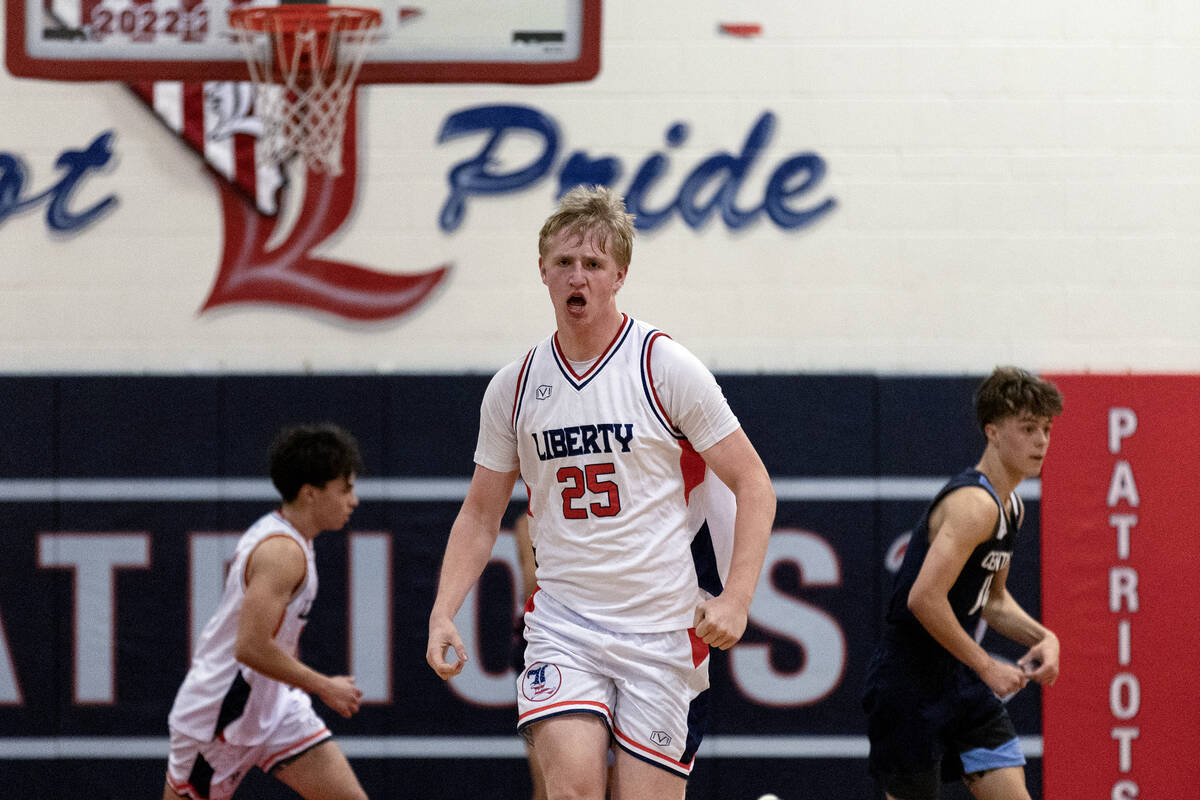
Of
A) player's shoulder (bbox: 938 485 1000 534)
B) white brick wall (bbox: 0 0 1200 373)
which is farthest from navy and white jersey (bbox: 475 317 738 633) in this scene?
white brick wall (bbox: 0 0 1200 373)

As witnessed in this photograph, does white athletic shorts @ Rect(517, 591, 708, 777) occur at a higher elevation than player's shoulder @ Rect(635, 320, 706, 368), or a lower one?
lower

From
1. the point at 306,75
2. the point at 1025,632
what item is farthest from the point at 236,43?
the point at 1025,632

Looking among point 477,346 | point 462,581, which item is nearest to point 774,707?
point 477,346

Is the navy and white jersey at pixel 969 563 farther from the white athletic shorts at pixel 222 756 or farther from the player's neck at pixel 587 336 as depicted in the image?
the white athletic shorts at pixel 222 756

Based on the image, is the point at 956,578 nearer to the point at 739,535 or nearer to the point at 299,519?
the point at 739,535

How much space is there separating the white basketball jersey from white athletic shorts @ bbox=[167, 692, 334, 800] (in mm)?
38

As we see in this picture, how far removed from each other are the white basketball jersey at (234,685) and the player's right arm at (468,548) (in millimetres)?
1193

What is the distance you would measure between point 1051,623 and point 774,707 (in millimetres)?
1285

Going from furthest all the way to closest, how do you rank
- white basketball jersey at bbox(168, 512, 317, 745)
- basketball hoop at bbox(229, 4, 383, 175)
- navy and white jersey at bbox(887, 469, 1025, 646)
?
1. basketball hoop at bbox(229, 4, 383, 175)
2. white basketball jersey at bbox(168, 512, 317, 745)
3. navy and white jersey at bbox(887, 469, 1025, 646)

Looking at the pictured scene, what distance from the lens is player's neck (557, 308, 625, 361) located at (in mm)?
3709

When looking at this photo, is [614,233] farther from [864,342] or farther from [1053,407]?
[864,342]

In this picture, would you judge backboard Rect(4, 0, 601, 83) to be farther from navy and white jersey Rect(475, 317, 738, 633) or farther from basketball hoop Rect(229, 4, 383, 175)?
navy and white jersey Rect(475, 317, 738, 633)

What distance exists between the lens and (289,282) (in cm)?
630

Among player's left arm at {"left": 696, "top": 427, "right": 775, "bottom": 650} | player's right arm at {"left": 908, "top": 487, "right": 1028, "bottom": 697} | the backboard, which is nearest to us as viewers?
player's left arm at {"left": 696, "top": 427, "right": 775, "bottom": 650}
